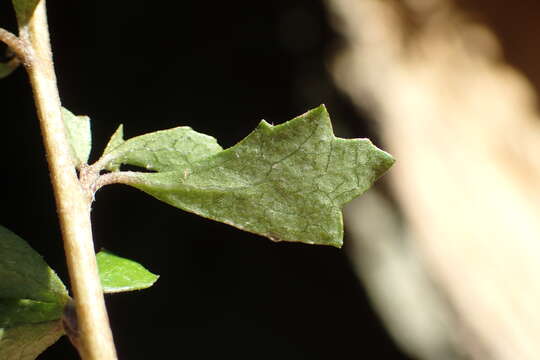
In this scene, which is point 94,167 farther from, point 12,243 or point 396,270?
point 396,270

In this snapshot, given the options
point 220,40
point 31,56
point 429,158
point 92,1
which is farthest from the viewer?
point 429,158

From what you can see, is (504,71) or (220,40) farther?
(504,71)

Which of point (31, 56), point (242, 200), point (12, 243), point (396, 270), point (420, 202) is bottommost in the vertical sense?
point (396, 270)

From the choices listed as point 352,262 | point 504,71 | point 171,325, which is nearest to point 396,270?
point 352,262

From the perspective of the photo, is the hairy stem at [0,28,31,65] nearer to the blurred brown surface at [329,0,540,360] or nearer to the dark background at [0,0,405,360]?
the dark background at [0,0,405,360]

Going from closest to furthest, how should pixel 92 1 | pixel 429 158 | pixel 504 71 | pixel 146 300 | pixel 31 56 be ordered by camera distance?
pixel 31 56 < pixel 92 1 < pixel 146 300 < pixel 429 158 < pixel 504 71

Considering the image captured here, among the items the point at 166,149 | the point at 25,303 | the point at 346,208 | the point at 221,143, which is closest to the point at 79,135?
the point at 166,149

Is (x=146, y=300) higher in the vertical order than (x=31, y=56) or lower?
lower

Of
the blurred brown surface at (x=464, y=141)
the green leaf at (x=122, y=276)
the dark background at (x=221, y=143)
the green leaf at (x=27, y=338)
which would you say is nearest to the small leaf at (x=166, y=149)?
the green leaf at (x=122, y=276)

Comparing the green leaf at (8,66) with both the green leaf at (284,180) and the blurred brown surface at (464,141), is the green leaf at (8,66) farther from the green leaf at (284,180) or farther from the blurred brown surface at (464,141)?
the blurred brown surface at (464,141)
